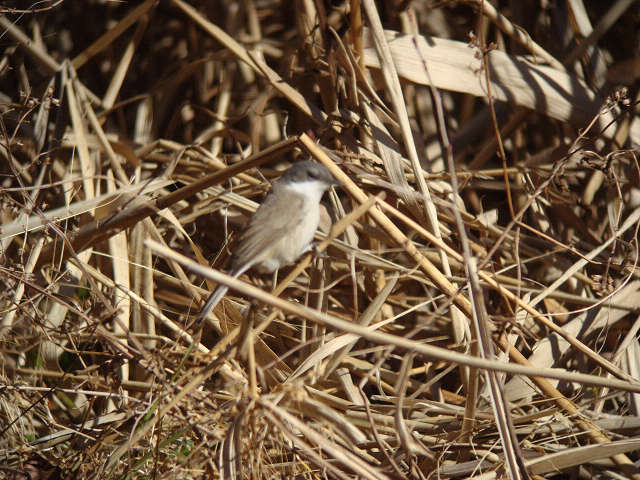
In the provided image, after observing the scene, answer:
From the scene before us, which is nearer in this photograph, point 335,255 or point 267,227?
point 267,227

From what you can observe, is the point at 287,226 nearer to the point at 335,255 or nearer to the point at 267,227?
the point at 267,227

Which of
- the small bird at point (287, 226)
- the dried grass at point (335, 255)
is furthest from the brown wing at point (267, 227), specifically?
the dried grass at point (335, 255)

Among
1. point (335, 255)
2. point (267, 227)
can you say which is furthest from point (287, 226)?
point (335, 255)

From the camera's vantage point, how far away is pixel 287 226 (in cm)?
195

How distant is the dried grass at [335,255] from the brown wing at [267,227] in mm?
185

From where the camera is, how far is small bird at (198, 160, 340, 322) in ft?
6.36

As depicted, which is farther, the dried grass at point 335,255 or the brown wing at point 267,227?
the brown wing at point 267,227

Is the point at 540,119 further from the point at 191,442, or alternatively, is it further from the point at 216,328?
the point at 191,442

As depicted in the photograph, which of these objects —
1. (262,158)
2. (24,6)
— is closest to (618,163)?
(262,158)

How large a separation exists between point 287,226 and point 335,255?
602mm

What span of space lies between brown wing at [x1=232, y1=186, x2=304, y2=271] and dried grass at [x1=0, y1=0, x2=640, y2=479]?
0.61ft

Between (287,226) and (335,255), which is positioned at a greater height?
(287,226)

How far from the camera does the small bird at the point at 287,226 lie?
1.94m

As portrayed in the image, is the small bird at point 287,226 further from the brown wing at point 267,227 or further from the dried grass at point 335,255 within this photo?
the dried grass at point 335,255
